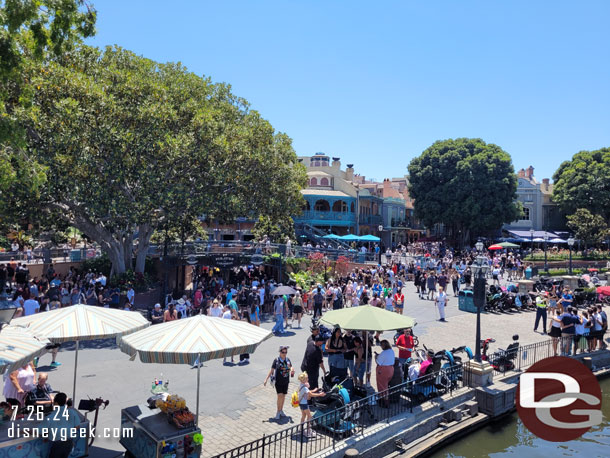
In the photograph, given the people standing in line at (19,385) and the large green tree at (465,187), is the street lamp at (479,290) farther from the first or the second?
the large green tree at (465,187)

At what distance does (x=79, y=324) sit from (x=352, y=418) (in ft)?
17.1

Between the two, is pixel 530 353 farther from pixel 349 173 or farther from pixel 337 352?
pixel 349 173

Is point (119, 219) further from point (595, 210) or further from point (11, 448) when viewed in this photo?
point (595, 210)

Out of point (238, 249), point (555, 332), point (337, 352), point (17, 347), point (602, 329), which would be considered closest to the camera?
point (17, 347)

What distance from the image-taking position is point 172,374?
11.4m

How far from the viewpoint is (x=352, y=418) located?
869 centimetres

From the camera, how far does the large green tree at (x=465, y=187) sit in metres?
48.7

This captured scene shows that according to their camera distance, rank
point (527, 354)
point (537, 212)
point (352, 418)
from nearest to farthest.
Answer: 1. point (352, 418)
2. point (527, 354)
3. point (537, 212)

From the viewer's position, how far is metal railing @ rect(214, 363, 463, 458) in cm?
770

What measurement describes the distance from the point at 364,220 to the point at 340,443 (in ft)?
148

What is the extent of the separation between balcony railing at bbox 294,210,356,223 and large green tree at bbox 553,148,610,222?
2409 centimetres

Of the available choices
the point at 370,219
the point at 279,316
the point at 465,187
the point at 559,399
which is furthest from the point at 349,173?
the point at 559,399

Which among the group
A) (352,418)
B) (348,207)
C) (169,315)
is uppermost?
(348,207)

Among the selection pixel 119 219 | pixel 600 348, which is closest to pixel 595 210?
pixel 600 348
